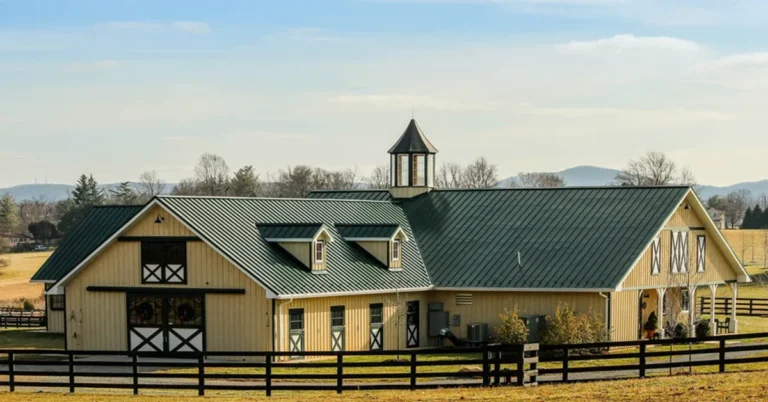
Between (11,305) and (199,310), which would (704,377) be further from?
(11,305)

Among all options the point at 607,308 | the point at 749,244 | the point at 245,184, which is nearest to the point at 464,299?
the point at 607,308

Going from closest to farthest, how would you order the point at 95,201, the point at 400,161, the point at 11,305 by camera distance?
the point at 400,161, the point at 11,305, the point at 95,201

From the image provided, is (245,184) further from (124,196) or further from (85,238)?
(85,238)

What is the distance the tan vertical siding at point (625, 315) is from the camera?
4227 cm

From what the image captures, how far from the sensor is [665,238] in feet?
150

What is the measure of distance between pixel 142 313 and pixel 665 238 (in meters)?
19.1

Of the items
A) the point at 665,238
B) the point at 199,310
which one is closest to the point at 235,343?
the point at 199,310

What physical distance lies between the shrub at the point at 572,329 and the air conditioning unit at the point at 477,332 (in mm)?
2492

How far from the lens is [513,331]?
39.8 metres

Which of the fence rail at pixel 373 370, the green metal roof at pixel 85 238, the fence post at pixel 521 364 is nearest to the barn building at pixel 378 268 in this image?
the green metal roof at pixel 85 238

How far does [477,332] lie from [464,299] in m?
1.62

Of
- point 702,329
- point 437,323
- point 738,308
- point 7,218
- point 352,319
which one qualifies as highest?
point 7,218

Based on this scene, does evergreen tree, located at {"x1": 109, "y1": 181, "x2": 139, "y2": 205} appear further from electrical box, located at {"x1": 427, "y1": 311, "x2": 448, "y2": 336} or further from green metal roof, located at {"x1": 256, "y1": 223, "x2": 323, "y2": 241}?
green metal roof, located at {"x1": 256, "y1": 223, "x2": 323, "y2": 241}

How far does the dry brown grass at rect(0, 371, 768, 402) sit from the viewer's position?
25547 millimetres
